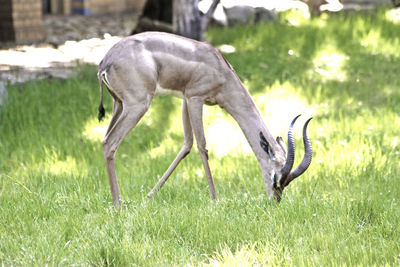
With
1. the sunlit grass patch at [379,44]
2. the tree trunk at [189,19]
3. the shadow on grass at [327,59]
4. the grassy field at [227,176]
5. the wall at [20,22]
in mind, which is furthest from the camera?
the wall at [20,22]

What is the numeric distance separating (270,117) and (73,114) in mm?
2253

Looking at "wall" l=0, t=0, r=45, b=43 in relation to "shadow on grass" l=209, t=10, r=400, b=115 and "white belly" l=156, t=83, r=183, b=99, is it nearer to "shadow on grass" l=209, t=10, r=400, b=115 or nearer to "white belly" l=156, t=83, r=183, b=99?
"shadow on grass" l=209, t=10, r=400, b=115

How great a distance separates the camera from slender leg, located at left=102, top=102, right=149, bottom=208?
4527 mm

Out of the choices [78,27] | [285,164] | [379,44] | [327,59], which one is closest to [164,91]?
[285,164]

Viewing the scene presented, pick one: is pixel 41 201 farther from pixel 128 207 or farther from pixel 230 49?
pixel 230 49

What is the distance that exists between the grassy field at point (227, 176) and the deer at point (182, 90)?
286 mm

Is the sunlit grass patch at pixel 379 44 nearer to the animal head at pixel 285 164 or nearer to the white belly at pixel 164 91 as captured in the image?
the animal head at pixel 285 164

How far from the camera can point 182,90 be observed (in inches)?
188

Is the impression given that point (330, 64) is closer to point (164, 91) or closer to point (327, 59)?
point (327, 59)

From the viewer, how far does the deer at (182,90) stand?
178 inches

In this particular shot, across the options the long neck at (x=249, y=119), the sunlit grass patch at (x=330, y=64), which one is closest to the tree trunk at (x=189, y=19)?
the sunlit grass patch at (x=330, y=64)

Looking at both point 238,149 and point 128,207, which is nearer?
point 128,207

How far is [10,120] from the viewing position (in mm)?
7020

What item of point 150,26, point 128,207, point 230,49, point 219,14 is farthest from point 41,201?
point 219,14
